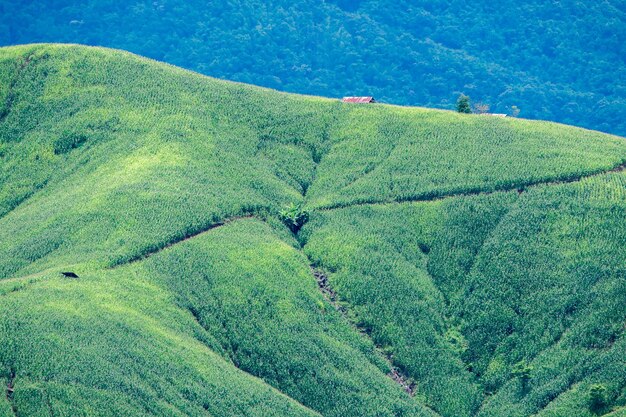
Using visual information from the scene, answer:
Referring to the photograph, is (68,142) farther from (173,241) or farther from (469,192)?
(469,192)

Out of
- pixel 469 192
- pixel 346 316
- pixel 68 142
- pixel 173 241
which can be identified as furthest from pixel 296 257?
pixel 68 142

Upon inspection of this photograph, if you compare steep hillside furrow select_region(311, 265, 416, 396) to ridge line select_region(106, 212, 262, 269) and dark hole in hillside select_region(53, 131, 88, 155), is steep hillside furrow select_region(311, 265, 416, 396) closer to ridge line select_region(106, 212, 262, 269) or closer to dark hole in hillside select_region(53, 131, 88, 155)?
ridge line select_region(106, 212, 262, 269)

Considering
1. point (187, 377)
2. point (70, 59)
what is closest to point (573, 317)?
point (187, 377)

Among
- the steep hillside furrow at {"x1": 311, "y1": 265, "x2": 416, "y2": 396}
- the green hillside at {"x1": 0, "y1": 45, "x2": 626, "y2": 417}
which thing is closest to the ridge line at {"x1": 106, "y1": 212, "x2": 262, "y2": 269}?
the green hillside at {"x1": 0, "y1": 45, "x2": 626, "y2": 417}

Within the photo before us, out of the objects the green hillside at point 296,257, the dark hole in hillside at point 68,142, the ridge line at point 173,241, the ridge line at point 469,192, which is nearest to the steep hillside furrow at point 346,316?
the green hillside at point 296,257

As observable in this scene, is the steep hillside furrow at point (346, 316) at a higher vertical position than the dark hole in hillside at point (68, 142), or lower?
lower

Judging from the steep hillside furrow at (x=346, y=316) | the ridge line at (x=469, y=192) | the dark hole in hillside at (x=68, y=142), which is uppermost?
the ridge line at (x=469, y=192)

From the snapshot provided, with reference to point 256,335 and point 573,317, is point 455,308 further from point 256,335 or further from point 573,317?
point 256,335

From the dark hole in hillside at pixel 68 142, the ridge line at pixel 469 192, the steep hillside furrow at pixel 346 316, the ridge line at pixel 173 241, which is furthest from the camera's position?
the dark hole in hillside at pixel 68 142

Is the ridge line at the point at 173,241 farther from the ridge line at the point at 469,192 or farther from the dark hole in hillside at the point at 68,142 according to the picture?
the dark hole in hillside at the point at 68,142

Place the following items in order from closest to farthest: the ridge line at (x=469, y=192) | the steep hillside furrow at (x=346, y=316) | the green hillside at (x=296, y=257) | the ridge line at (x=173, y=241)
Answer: the green hillside at (x=296, y=257) → the steep hillside furrow at (x=346, y=316) → the ridge line at (x=173, y=241) → the ridge line at (x=469, y=192)
